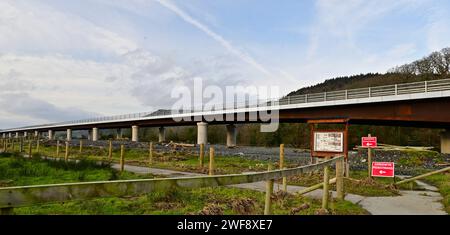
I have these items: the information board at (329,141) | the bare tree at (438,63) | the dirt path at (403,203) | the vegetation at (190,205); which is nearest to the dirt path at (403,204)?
the dirt path at (403,203)

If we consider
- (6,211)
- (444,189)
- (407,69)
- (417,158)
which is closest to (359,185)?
(444,189)

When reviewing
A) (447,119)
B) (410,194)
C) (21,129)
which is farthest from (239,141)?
(21,129)

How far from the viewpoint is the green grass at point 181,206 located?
739 centimetres

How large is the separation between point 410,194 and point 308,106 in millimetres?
19369

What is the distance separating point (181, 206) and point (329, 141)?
11610mm

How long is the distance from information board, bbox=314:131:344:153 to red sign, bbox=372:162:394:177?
2.86 metres

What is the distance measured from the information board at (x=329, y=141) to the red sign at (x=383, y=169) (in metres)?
2.86

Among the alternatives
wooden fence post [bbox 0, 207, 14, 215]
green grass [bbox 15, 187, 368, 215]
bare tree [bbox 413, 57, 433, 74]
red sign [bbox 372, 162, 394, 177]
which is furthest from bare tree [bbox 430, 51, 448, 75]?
wooden fence post [bbox 0, 207, 14, 215]

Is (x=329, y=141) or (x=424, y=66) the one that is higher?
(x=424, y=66)

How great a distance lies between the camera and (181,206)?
26.6 ft

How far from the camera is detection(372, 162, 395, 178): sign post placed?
13953mm

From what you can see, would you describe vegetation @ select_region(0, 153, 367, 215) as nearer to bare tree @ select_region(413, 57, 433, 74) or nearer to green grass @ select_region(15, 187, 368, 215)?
green grass @ select_region(15, 187, 368, 215)

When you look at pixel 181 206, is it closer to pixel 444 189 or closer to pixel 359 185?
pixel 359 185
